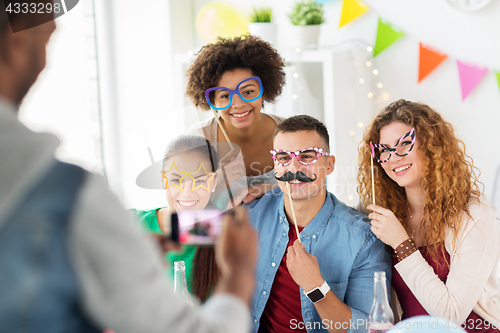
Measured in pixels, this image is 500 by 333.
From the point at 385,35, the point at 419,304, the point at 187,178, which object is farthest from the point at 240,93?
the point at 385,35

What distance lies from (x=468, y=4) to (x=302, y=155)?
1.70 meters

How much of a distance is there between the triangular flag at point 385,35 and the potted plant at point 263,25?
636 mm

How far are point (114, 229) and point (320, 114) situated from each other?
2.51 meters

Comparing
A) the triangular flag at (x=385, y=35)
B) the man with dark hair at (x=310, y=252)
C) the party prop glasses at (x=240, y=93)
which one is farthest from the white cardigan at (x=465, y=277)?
the triangular flag at (x=385, y=35)

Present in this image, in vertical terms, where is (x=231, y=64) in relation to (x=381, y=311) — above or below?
above

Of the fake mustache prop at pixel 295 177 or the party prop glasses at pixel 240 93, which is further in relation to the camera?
the party prop glasses at pixel 240 93

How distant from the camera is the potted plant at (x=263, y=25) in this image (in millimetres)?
2754

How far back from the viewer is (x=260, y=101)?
185 cm

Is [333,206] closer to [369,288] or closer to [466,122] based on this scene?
[369,288]

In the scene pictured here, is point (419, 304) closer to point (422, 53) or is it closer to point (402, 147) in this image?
point (402, 147)

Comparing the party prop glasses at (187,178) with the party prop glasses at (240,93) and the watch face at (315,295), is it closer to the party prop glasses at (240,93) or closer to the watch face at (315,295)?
the watch face at (315,295)

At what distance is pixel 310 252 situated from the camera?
1.39 m

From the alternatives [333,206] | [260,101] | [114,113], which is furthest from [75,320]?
[114,113]

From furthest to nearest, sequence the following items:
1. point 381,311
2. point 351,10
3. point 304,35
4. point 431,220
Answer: point 351,10 < point 304,35 < point 431,220 < point 381,311
